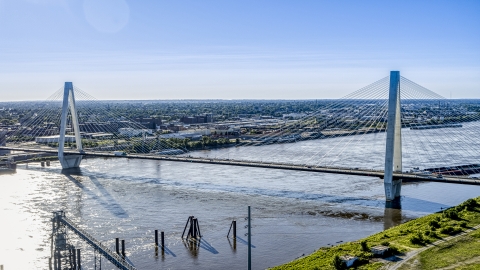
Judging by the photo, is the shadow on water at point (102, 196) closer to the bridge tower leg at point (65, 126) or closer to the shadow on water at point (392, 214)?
the bridge tower leg at point (65, 126)

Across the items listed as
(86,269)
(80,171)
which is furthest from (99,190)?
(86,269)

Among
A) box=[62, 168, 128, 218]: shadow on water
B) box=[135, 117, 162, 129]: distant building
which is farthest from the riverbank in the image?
box=[135, 117, 162, 129]: distant building

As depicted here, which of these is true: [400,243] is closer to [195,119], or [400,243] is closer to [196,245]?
[196,245]

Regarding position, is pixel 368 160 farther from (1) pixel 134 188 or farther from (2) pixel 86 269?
(2) pixel 86 269

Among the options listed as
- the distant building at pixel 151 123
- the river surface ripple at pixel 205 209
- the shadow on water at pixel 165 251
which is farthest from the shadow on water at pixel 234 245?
the distant building at pixel 151 123

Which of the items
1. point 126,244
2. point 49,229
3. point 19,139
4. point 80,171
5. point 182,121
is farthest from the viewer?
point 182,121

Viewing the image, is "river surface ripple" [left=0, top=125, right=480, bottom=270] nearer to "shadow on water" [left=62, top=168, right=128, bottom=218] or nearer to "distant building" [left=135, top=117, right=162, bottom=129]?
"shadow on water" [left=62, top=168, right=128, bottom=218]

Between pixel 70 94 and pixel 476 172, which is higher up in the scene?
pixel 70 94
